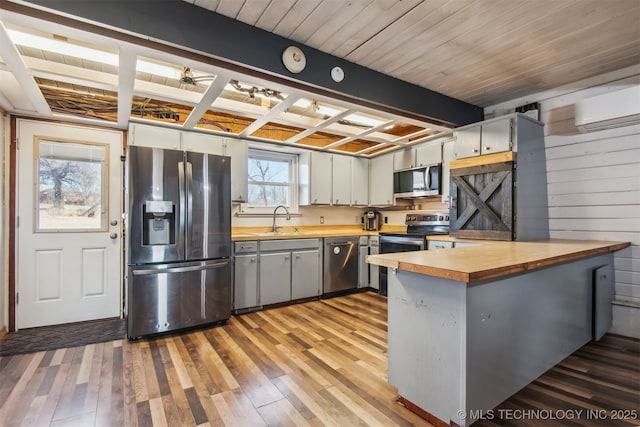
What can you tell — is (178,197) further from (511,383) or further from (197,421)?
(511,383)

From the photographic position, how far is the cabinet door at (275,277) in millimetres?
3688

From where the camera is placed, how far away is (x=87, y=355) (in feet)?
8.10

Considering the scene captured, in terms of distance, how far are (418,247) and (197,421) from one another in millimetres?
2881

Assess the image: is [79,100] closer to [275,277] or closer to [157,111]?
[157,111]

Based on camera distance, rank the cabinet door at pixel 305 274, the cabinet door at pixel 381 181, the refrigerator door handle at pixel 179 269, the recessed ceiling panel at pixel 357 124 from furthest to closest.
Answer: the cabinet door at pixel 381 181, the cabinet door at pixel 305 274, the recessed ceiling panel at pixel 357 124, the refrigerator door handle at pixel 179 269

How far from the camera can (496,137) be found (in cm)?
312

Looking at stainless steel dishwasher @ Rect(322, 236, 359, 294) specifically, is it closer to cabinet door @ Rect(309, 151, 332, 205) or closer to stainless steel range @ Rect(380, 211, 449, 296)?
stainless steel range @ Rect(380, 211, 449, 296)

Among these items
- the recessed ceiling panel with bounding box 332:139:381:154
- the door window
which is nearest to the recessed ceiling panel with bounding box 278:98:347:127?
the recessed ceiling panel with bounding box 332:139:381:154

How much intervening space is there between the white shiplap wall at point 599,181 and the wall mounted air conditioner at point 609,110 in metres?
0.13

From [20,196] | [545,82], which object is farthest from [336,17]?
[20,196]

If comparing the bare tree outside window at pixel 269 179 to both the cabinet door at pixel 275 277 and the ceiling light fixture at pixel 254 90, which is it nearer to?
the cabinet door at pixel 275 277

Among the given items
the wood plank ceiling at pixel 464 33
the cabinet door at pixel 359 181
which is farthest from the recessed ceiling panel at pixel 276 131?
the wood plank ceiling at pixel 464 33

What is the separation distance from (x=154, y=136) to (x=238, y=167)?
3.19 ft

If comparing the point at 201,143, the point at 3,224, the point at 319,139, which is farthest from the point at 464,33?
the point at 3,224
